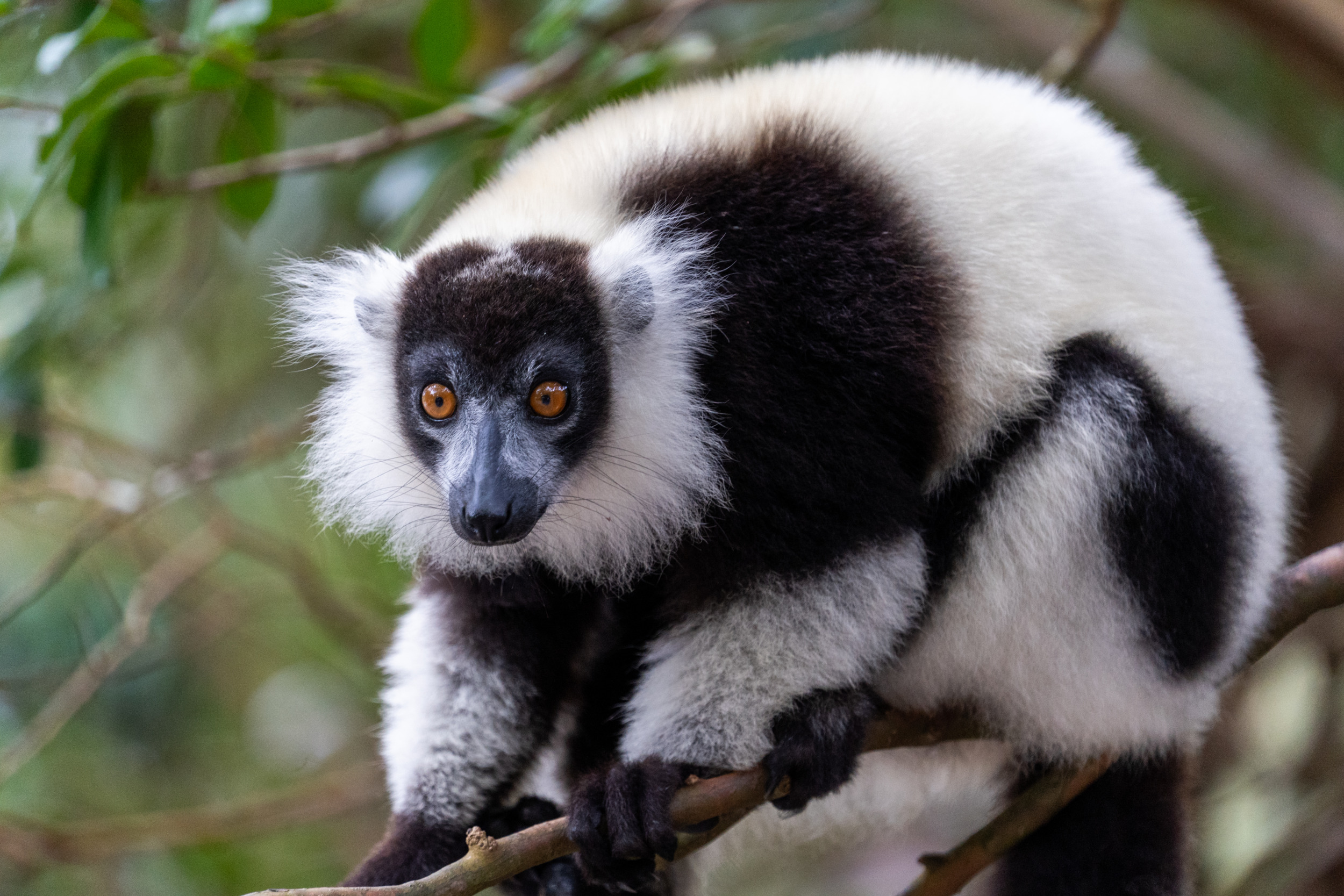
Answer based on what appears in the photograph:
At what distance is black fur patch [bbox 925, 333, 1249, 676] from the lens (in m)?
2.97

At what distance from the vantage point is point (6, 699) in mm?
4906

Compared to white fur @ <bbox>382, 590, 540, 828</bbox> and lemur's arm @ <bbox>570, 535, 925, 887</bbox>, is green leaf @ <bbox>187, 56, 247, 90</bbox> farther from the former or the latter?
lemur's arm @ <bbox>570, 535, 925, 887</bbox>

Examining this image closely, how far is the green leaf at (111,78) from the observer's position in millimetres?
3330

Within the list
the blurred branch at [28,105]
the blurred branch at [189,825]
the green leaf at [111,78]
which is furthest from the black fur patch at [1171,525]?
the blurred branch at [28,105]

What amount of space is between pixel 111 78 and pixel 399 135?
3.59 feet

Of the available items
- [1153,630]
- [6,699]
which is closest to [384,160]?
[6,699]

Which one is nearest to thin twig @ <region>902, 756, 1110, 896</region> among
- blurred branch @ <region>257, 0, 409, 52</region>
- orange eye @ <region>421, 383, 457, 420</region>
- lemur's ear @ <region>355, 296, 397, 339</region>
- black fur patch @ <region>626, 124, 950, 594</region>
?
black fur patch @ <region>626, 124, 950, 594</region>

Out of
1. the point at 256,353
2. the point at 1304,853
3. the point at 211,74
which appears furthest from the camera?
the point at 256,353

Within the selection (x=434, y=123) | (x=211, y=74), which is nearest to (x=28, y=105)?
(x=211, y=74)

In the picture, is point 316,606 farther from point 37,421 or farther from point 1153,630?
point 1153,630

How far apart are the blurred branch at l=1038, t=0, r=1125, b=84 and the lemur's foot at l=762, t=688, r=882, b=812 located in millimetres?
2279

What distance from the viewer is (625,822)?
8.88 feet

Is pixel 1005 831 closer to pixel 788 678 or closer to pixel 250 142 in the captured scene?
pixel 788 678

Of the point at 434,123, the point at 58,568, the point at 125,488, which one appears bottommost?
the point at 125,488
